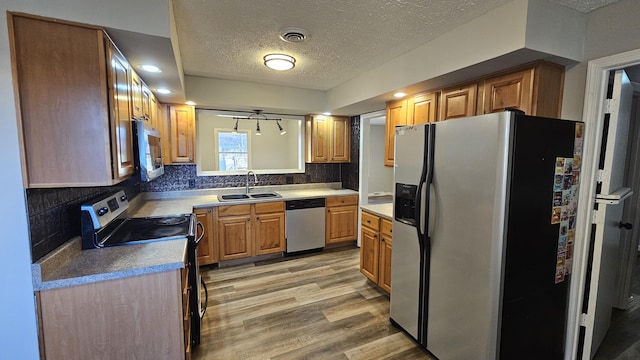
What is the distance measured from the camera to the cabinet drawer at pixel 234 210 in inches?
139

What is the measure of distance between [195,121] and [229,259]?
1897mm

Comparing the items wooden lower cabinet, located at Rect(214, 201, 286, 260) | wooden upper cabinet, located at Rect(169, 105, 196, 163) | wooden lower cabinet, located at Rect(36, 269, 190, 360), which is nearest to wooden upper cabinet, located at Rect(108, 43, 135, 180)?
wooden lower cabinet, located at Rect(36, 269, 190, 360)

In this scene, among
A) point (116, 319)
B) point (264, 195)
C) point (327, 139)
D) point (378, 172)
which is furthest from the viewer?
point (378, 172)

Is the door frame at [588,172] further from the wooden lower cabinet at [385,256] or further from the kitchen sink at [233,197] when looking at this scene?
the kitchen sink at [233,197]

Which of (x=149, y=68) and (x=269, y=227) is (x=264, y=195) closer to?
(x=269, y=227)

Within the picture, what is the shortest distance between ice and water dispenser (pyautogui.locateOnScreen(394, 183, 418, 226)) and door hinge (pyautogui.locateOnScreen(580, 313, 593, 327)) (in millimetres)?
1271

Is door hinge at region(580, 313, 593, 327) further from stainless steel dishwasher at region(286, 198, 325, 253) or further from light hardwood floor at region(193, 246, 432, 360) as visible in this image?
stainless steel dishwasher at region(286, 198, 325, 253)

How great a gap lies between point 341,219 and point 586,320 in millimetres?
2851

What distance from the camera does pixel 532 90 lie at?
1830mm

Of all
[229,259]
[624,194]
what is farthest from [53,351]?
[624,194]

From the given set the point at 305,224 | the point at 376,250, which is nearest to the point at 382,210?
the point at 376,250

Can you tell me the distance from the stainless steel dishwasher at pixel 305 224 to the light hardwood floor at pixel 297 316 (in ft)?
1.30

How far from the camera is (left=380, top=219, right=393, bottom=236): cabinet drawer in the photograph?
2.78 metres

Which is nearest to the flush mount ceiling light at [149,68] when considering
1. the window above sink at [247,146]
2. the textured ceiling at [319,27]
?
the textured ceiling at [319,27]
